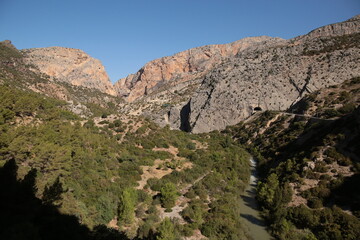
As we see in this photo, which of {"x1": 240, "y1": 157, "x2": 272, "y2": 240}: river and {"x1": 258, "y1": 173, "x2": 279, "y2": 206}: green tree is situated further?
{"x1": 258, "y1": 173, "x2": 279, "y2": 206}: green tree

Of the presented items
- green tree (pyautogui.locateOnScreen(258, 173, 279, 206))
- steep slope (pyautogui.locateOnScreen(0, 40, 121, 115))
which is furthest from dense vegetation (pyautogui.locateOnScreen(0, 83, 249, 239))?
steep slope (pyautogui.locateOnScreen(0, 40, 121, 115))

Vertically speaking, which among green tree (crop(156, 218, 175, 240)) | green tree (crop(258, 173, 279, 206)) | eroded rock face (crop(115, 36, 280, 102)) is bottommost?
green tree (crop(156, 218, 175, 240))

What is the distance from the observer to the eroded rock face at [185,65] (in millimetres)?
154725

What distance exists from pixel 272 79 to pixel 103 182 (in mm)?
71255

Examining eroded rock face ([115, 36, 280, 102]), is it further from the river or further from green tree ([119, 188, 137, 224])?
green tree ([119, 188, 137, 224])

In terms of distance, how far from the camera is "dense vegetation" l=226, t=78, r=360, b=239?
21969 millimetres

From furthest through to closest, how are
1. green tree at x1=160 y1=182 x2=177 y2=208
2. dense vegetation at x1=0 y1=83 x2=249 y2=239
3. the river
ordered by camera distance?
green tree at x1=160 y1=182 x2=177 y2=208 < the river < dense vegetation at x1=0 y1=83 x2=249 y2=239

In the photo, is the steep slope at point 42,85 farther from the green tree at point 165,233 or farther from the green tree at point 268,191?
the green tree at point 165,233

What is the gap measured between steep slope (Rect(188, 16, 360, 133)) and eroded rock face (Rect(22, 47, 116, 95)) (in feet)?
299

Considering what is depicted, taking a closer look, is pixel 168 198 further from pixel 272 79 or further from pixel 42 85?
pixel 42 85

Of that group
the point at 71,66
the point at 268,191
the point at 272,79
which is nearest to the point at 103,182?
the point at 268,191

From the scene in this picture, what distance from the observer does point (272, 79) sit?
261 ft

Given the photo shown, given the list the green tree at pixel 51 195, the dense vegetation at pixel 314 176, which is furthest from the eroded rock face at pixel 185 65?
the green tree at pixel 51 195

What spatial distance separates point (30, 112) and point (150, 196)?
73.8 feet
